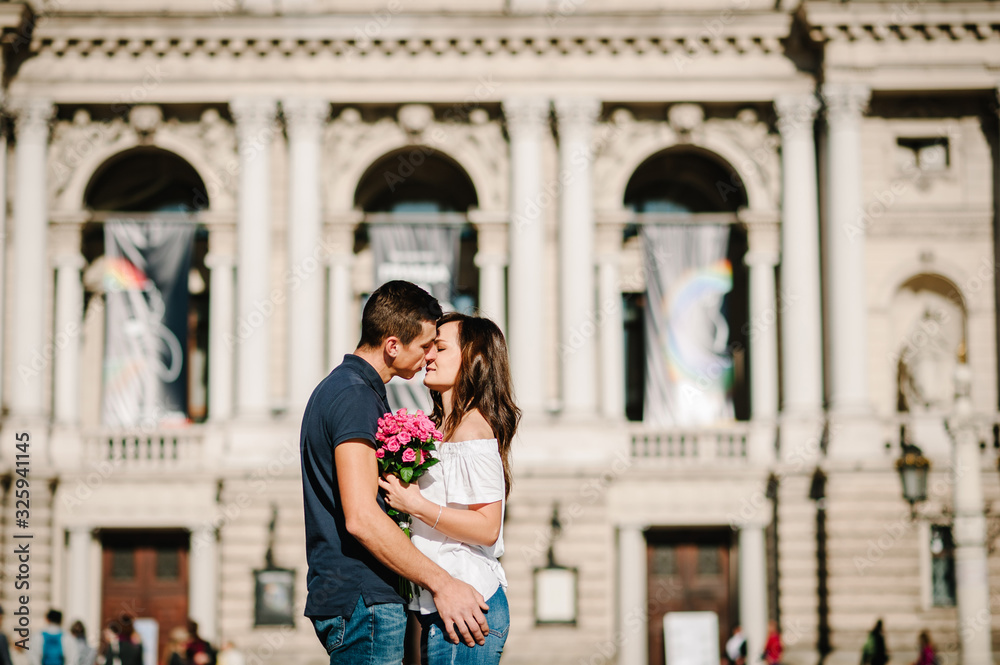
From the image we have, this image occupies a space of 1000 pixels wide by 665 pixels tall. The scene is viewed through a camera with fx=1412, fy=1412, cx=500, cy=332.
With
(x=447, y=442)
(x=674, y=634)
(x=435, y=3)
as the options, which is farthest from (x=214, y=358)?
(x=447, y=442)

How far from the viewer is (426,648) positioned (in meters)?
5.99

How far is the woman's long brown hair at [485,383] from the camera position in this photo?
249 inches

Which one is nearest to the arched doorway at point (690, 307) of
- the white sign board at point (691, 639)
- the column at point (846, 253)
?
the column at point (846, 253)

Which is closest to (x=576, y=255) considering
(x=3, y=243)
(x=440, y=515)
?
(x=3, y=243)

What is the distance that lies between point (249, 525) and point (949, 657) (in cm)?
1446

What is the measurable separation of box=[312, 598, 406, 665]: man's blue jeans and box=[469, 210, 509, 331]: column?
25124 millimetres

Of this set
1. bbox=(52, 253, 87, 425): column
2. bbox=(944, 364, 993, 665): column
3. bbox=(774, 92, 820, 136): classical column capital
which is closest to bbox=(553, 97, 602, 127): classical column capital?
bbox=(774, 92, 820, 136): classical column capital

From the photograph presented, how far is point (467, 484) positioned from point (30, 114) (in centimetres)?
2676

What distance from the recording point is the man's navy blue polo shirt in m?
5.89

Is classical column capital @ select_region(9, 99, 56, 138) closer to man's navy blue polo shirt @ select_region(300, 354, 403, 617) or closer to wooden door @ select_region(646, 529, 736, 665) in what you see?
wooden door @ select_region(646, 529, 736, 665)

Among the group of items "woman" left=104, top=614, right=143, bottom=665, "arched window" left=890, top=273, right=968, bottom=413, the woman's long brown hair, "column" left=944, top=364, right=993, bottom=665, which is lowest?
"woman" left=104, top=614, right=143, bottom=665

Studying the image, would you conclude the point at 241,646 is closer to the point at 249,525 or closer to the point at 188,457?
the point at 249,525

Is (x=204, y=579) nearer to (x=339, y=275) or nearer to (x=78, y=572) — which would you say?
(x=78, y=572)

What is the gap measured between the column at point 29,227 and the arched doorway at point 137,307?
1.46 metres
